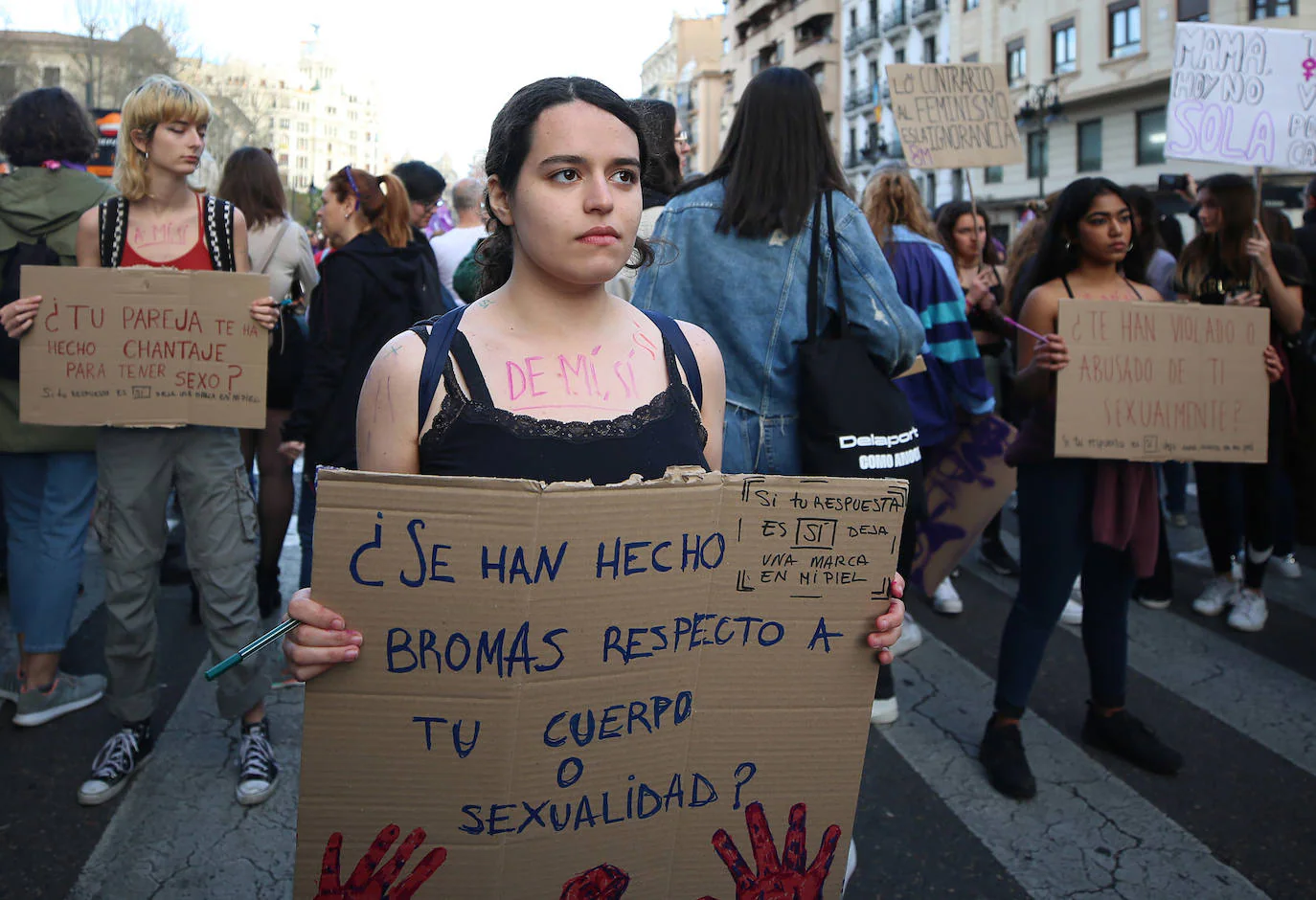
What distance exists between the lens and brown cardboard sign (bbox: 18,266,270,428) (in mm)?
3105

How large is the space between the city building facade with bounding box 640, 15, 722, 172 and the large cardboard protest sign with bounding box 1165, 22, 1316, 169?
74.3m

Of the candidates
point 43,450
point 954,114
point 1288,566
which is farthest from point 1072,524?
point 43,450

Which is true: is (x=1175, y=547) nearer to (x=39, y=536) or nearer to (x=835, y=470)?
(x=835, y=470)

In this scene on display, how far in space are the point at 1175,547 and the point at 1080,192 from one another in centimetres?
381

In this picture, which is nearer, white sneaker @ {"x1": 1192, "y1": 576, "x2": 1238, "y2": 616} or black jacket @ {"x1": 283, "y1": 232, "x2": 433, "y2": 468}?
black jacket @ {"x1": 283, "y1": 232, "x2": 433, "y2": 468}

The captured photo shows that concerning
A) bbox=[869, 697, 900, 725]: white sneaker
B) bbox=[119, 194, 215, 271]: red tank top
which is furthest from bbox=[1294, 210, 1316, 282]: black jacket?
bbox=[119, 194, 215, 271]: red tank top

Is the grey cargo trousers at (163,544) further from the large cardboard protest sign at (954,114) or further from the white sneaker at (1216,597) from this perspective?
the white sneaker at (1216,597)

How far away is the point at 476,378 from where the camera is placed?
5.44 feet

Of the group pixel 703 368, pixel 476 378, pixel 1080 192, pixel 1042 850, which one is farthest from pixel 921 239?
pixel 476 378

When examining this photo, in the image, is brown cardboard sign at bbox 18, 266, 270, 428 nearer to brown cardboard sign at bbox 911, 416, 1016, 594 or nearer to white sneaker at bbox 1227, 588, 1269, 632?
brown cardboard sign at bbox 911, 416, 1016, 594

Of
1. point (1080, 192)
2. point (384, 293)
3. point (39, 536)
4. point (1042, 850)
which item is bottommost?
point (1042, 850)

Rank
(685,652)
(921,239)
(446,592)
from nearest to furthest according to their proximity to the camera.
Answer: (446,592) → (685,652) → (921,239)

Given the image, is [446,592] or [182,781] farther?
[182,781]

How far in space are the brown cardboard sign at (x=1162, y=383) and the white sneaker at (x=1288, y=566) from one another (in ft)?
9.53
